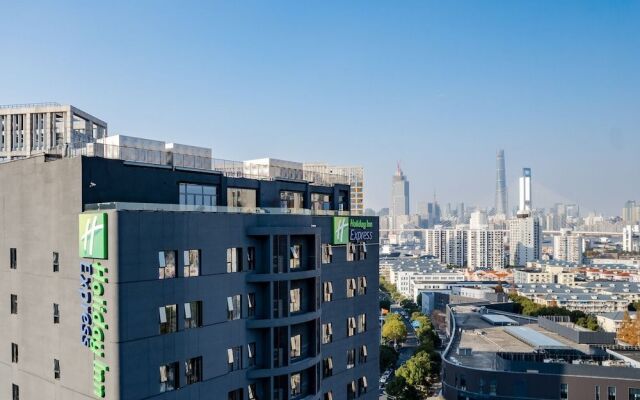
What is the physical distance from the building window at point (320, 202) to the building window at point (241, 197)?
22.5 ft

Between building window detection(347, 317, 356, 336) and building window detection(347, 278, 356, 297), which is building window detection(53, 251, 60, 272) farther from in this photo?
building window detection(347, 317, 356, 336)

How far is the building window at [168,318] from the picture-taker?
25.9m

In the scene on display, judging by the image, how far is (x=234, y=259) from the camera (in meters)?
30.1

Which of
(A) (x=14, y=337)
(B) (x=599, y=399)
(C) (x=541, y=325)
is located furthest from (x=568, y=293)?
(A) (x=14, y=337)

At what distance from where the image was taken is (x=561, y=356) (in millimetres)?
75188

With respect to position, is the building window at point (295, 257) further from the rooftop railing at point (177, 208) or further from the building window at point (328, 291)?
the building window at point (328, 291)

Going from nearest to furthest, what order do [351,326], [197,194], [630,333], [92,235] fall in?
[92,235], [197,194], [351,326], [630,333]

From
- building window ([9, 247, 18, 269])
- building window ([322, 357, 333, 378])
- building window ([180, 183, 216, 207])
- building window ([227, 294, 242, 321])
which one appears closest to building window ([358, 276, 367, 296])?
building window ([322, 357, 333, 378])

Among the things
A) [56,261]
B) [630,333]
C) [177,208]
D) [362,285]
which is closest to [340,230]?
[362,285]

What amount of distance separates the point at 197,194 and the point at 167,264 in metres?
6.75

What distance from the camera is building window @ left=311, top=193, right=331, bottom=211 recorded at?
135ft

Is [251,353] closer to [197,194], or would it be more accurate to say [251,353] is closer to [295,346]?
[295,346]

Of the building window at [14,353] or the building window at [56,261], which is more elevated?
the building window at [56,261]

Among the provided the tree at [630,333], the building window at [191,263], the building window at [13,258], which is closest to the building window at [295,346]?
the building window at [191,263]
